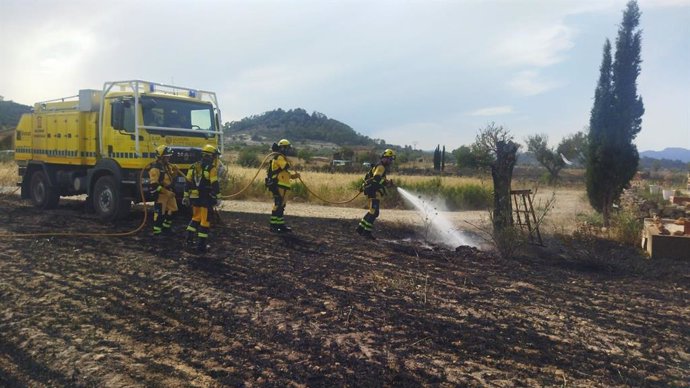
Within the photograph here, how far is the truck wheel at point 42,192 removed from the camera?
12768 mm

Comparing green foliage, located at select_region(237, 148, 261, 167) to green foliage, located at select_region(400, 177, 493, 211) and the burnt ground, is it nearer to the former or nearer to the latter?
green foliage, located at select_region(400, 177, 493, 211)

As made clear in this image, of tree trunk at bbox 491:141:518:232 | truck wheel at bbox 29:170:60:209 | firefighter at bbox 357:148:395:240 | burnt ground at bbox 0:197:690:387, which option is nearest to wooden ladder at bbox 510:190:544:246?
tree trunk at bbox 491:141:518:232

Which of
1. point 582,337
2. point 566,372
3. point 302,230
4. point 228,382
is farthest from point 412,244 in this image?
point 228,382

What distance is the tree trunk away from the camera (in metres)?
9.59

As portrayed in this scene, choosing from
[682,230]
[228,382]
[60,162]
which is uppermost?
[60,162]

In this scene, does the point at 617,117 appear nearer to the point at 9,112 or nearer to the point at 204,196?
the point at 204,196

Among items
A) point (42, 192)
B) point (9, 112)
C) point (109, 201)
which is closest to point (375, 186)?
point (109, 201)

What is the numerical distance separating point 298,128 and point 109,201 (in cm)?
10072

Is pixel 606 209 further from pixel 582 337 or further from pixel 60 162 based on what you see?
pixel 60 162

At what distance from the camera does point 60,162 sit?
483 inches

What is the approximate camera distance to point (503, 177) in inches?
381

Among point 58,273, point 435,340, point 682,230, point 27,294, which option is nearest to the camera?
point 435,340

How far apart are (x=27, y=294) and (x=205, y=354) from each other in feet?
10.0

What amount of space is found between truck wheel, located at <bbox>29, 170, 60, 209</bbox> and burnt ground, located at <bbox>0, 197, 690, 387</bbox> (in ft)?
14.4
